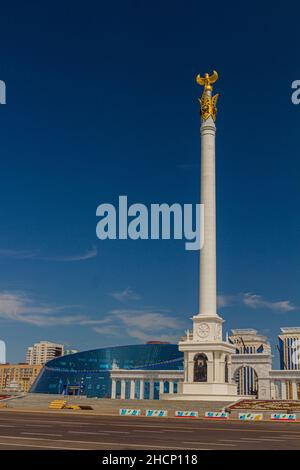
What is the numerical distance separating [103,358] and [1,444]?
5299 inches

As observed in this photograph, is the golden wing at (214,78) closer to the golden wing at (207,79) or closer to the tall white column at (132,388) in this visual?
the golden wing at (207,79)

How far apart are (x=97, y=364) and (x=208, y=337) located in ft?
290

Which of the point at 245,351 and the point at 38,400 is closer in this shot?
the point at 38,400

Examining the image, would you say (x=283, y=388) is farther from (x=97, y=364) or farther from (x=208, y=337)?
(x=97, y=364)

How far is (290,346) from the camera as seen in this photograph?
118 meters

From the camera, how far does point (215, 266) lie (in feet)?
242

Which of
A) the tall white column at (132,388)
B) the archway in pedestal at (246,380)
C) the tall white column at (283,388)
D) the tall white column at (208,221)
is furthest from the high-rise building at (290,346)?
the tall white column at (208,221)

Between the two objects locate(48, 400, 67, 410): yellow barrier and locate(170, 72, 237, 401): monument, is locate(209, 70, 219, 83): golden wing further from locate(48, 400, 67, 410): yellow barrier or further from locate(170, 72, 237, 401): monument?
locate(48, 400, 67, 410): yellow barrier

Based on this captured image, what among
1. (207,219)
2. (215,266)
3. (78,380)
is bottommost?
(78,380)

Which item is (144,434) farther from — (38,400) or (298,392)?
(298,392)

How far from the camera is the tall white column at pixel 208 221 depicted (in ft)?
237

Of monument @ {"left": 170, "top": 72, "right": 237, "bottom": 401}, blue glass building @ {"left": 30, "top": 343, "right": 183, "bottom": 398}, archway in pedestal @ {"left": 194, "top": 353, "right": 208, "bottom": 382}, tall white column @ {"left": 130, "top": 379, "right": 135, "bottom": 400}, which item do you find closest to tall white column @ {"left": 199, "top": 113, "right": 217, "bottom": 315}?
monument @ {"left": 170, "top": 72, "right": 237, "bottom": 401}

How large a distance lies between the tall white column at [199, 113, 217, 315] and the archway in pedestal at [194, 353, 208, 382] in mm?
5603
